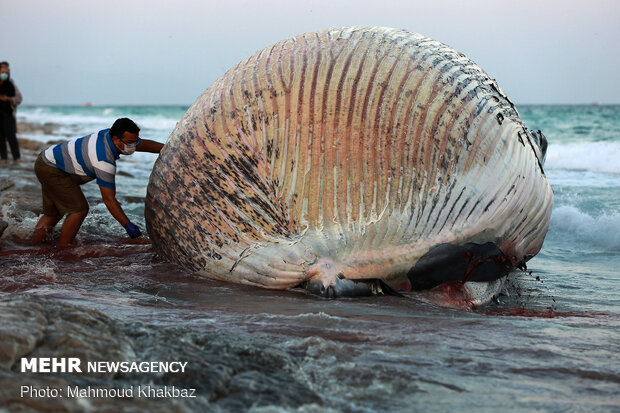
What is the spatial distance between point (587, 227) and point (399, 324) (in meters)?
4.19

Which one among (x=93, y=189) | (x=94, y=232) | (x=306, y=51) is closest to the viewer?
(x=306, y=51)

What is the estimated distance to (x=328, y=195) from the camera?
12.0ft

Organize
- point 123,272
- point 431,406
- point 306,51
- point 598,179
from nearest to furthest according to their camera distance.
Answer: point 431,406, point 306,51, point 123,272, point 598,179

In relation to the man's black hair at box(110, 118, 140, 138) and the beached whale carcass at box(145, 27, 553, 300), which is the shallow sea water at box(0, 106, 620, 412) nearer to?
the beached whale carcass at box(145, 27, 553, 300)

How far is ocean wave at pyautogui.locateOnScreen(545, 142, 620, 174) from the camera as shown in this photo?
1337 cm

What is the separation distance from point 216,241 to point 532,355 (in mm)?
1986

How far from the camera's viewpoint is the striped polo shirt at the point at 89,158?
502cm

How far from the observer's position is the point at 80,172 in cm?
534

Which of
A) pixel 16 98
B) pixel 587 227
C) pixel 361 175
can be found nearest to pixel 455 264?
pixel 361 175

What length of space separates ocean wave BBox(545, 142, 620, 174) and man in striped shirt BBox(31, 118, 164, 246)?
33.4 feet

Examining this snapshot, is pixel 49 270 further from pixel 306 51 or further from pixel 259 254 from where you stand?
pixel 306 51

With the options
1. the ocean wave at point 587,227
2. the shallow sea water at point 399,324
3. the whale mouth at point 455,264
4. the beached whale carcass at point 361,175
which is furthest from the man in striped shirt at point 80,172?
the ocean wave at point 587,227

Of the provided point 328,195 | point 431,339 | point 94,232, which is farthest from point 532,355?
point 94,232

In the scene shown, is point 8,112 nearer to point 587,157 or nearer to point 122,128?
point 122,128
